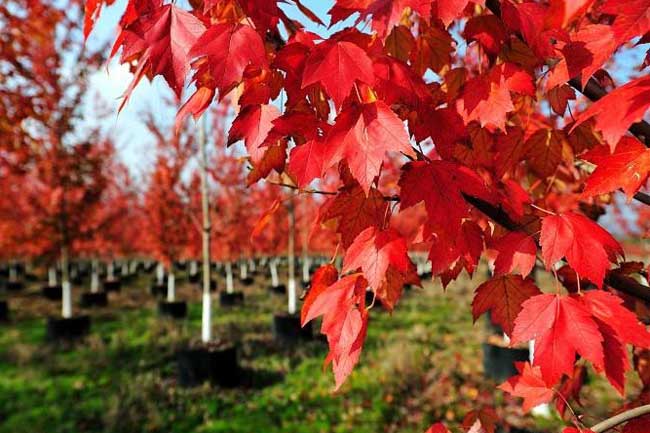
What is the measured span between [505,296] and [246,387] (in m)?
5.18

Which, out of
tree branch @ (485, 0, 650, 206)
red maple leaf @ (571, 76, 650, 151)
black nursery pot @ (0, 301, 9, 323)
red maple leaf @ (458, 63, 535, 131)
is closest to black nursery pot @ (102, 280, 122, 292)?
black nursery pot @ (0, 301, 9, 323)

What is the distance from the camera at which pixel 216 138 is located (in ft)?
37.9

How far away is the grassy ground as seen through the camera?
4645mm

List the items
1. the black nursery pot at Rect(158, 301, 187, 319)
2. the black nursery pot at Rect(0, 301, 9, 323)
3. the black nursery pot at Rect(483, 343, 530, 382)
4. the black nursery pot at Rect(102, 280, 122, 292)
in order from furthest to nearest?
the black nursery pot at Rect(102, 280, 122, 292) < the black nursery pot at Rect(0, 301, 9, 323) < the black nursery pot at Rect(158, 301, 187, 319) < the black nursery pot at Rect(483, 343, 530, 382)

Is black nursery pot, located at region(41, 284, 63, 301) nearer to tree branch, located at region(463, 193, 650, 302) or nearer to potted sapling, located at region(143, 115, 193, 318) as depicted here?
potted sapling, located at region(143, 115, 193, 318)

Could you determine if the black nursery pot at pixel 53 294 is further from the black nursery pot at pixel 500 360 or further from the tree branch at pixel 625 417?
the tree branch at pixel 625 417

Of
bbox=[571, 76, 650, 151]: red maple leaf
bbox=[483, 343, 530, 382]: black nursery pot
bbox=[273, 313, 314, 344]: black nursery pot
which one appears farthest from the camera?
bbox=[273, 313, 314, 344]: black nursery pot

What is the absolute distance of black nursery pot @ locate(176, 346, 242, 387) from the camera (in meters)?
5.50

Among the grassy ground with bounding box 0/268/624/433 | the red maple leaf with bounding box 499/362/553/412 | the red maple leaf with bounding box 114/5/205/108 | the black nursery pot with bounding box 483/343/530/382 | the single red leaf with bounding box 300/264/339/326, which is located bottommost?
the grassy ground with bounding box 0/268/624/433

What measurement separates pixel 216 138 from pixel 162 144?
1.44 meters

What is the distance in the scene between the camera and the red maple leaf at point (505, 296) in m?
1.08

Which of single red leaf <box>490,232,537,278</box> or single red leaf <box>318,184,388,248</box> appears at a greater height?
single red leaf <box>318,184,388,248</box>

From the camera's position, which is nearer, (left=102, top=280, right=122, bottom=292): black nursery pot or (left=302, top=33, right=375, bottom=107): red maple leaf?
(left=302, top=33, right=375, bottom=107): red maple leaf

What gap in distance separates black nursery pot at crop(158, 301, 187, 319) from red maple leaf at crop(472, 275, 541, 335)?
9194 millimetres
